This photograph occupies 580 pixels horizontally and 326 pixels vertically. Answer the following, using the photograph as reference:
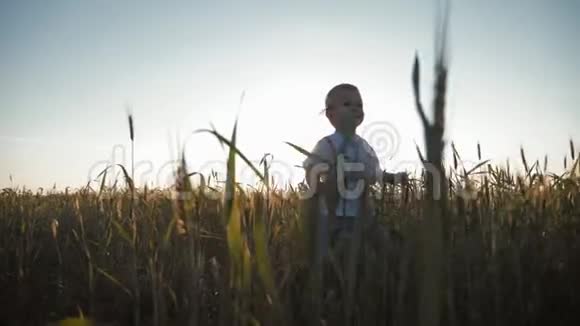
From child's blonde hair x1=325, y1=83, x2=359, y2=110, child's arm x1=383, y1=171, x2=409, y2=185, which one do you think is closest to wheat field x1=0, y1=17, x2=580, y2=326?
child's arm x1=383, y1=171, x2=409, y2=185

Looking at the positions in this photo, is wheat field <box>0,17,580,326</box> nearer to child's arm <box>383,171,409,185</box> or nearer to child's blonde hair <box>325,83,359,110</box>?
child's arm <box>383,171,409,185</box>

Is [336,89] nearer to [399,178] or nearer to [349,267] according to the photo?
[399,178]

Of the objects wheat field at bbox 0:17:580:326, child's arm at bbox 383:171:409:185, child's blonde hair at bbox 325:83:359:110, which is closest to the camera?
wheat field at bbox 0:17:580:326

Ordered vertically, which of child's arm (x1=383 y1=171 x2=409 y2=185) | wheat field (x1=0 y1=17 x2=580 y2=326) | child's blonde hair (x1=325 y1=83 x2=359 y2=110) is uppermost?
child's blonde hair (x1=325 y1=83 x2=359 y2=110)

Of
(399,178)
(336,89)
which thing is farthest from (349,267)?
(336,89)

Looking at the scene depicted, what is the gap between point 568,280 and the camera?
1.15 meters

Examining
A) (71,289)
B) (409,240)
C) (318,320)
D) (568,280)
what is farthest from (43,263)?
(568,280)

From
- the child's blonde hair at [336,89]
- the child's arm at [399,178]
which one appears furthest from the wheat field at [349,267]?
the child's blonde hair at [336,89]

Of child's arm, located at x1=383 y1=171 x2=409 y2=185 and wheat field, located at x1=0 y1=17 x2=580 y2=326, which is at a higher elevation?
child's arm, located at x1=383 y1=171 x2=409 y2=185

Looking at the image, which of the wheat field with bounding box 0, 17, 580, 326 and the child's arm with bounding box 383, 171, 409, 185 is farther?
the child's arm with bounding box 383, 171, 409, 185

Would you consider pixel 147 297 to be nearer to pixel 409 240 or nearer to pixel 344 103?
pixel 409 240

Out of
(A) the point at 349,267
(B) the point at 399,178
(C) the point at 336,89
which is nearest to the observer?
(A) the point at 349,267

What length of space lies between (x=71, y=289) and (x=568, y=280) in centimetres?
162

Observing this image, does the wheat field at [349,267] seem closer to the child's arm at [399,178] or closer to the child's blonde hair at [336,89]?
the child's arm at [399,178]
